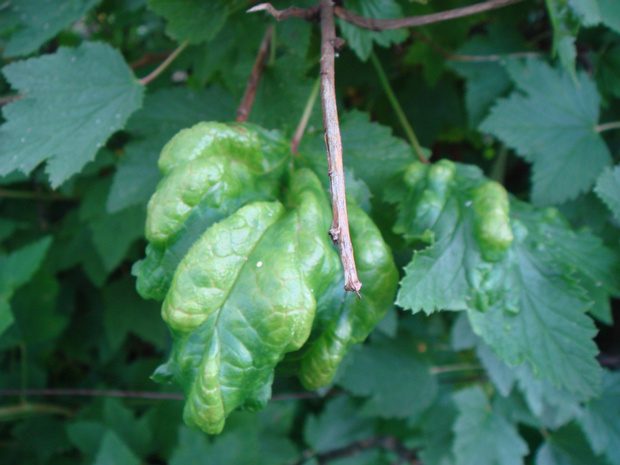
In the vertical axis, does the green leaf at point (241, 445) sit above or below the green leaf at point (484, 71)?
below

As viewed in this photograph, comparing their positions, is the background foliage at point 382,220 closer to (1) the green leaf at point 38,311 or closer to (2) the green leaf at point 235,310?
(1) the green leaf at point 38,311

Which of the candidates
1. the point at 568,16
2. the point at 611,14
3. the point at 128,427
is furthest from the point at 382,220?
the point at 128,427

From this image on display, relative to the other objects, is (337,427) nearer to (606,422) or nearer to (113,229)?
(606,422)

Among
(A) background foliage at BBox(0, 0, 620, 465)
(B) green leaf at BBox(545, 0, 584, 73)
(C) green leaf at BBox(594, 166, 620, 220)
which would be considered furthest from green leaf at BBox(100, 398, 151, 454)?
(B) green leaf at BBox(545, 0, 584, 73)

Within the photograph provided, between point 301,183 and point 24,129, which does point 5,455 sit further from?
point 301,183

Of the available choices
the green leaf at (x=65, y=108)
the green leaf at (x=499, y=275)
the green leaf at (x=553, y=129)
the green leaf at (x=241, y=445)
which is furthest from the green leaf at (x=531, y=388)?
the green leaf at (x=65, y=108)

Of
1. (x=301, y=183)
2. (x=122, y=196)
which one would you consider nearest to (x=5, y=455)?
(x=122, y=196)
